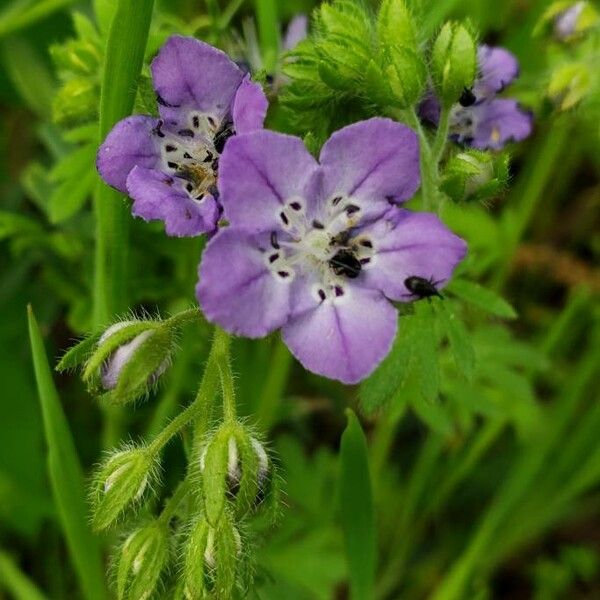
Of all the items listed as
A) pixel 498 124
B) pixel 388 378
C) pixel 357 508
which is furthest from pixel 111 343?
pixel 498 124

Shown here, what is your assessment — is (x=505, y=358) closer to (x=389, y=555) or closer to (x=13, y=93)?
(x=389, y=555)

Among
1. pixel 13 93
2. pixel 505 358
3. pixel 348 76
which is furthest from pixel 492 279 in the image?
pixel 13 93

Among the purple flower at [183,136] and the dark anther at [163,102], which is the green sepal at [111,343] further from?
the dark anther at [163,102]

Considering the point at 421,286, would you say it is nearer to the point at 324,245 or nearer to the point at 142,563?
the point at 324,245

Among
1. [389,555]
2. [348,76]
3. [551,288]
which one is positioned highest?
[348,76]

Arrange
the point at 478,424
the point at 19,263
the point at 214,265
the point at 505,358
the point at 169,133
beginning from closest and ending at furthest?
1. the point at 214,265
2. the point at 169,133
3. the point at 505,358
4. the point at 19,263
5. the point at 478,424

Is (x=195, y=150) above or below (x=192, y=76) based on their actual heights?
below
